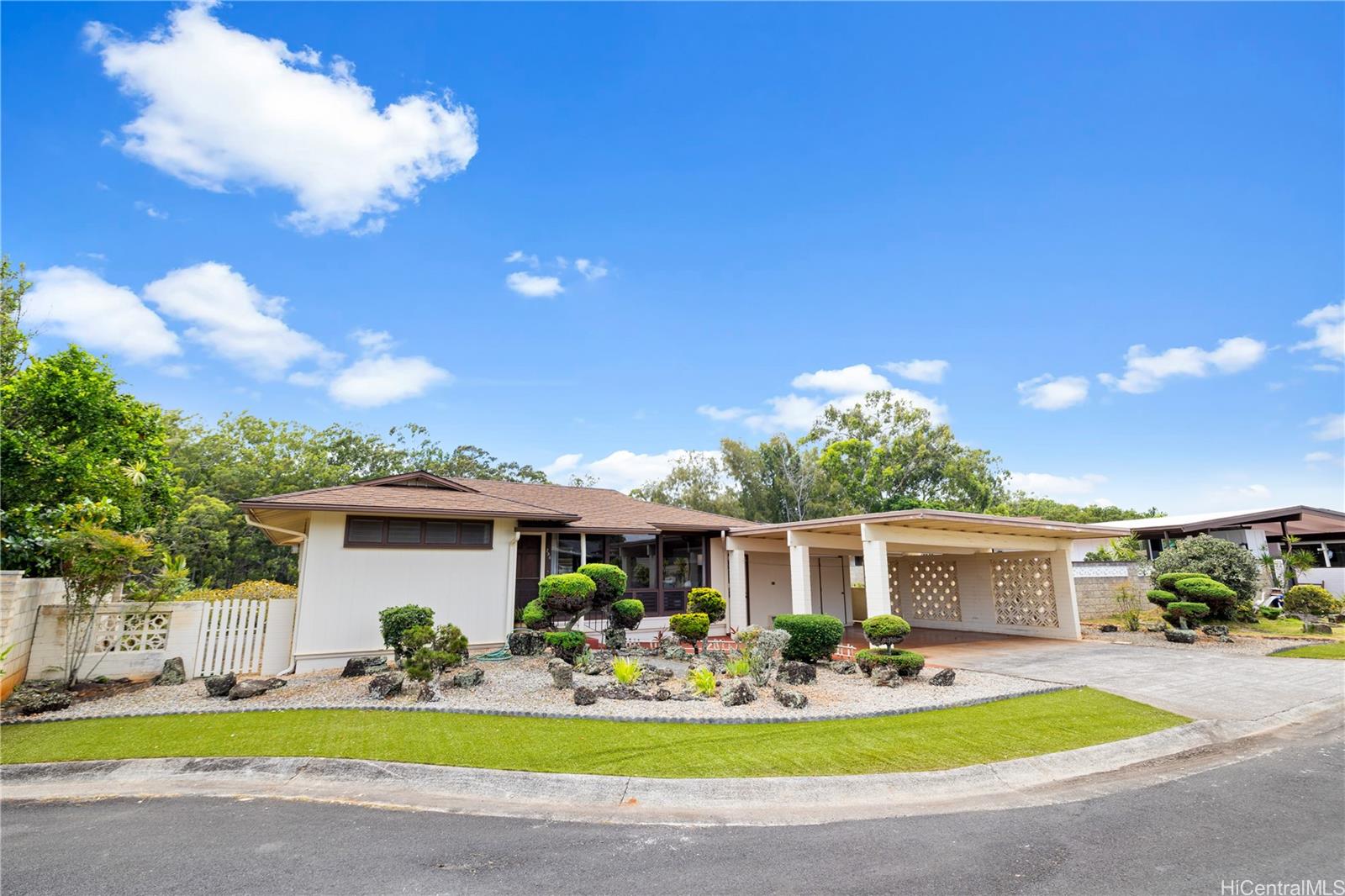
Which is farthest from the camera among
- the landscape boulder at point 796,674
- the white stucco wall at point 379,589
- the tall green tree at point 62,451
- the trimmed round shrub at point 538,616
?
the trimmed round shrub at point 538,616

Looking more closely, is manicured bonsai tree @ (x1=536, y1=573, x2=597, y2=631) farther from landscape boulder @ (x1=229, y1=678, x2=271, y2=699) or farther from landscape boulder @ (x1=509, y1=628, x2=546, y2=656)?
landscape boulder @ (x1=229, y1=678, x2=271, y2=699)

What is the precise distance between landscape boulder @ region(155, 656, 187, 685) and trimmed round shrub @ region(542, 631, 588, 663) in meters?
5.97

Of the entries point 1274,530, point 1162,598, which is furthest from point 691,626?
point 1274,530

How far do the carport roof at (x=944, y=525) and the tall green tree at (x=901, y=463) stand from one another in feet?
74.8

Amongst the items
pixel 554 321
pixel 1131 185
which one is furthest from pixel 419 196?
pixel 1131 185

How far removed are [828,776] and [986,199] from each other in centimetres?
1390

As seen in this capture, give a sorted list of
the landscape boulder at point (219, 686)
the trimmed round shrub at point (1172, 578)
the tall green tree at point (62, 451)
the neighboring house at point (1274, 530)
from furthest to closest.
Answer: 1. the neighboring house at point (1274, 530)
2. the trimmed round shrub at point (1172, 578)
3. the tall green tree at point (62, 451)
4. the landscape boulder at point (219, 686)

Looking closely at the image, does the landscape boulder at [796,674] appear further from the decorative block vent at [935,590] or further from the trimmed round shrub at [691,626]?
the decorative block vent at [935,590]

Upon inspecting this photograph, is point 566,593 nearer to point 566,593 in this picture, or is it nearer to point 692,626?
point 566,593

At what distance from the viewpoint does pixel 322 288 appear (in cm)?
1511

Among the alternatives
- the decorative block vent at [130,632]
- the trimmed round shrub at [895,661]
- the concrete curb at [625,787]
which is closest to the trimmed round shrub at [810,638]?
the trimmed round shrub at [895,661]

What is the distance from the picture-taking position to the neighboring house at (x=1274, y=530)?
23641 millimetres

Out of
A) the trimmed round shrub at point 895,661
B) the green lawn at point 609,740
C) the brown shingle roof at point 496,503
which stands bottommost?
the green lawn at point 609,740

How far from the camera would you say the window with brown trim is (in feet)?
38.0
